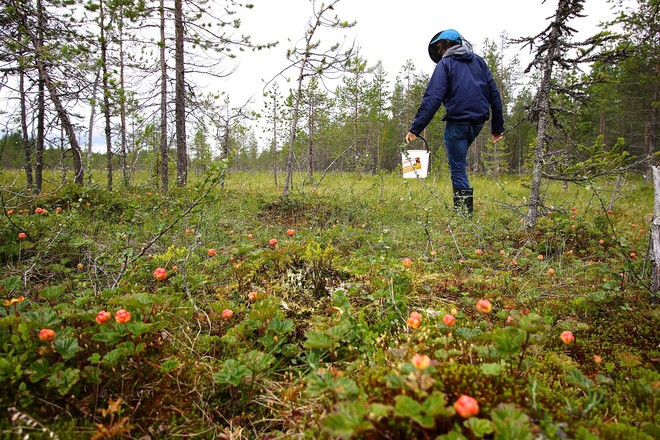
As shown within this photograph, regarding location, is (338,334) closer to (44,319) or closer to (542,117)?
(44,319)

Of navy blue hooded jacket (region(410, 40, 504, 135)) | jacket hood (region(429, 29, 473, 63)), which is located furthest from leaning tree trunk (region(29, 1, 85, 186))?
jacket hood (region(429, 29, 473, 63))

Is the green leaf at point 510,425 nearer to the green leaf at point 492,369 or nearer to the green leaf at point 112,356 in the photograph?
the green leaf at point 492,369

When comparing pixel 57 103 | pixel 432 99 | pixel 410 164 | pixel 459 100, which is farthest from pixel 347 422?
pixel 57 103

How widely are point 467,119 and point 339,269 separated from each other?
325 cm

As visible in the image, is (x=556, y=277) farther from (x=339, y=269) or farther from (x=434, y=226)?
(x=434, y=226)

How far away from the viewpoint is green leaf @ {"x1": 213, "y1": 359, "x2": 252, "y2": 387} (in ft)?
4.19

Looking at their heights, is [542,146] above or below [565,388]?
above

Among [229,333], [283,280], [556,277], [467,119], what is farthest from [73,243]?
[467,119]

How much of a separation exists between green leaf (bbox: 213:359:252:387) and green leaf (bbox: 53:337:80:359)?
1.84 ft

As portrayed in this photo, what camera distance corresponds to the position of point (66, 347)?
4.01 ft

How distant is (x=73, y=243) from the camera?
118 inches

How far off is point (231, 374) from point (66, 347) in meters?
0.67

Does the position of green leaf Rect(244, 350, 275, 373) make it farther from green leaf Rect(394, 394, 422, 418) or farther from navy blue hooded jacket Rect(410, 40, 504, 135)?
navy blue hooded jacket Rect(410, 40, 504, 135)

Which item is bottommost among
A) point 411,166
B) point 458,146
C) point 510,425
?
point 510,425
